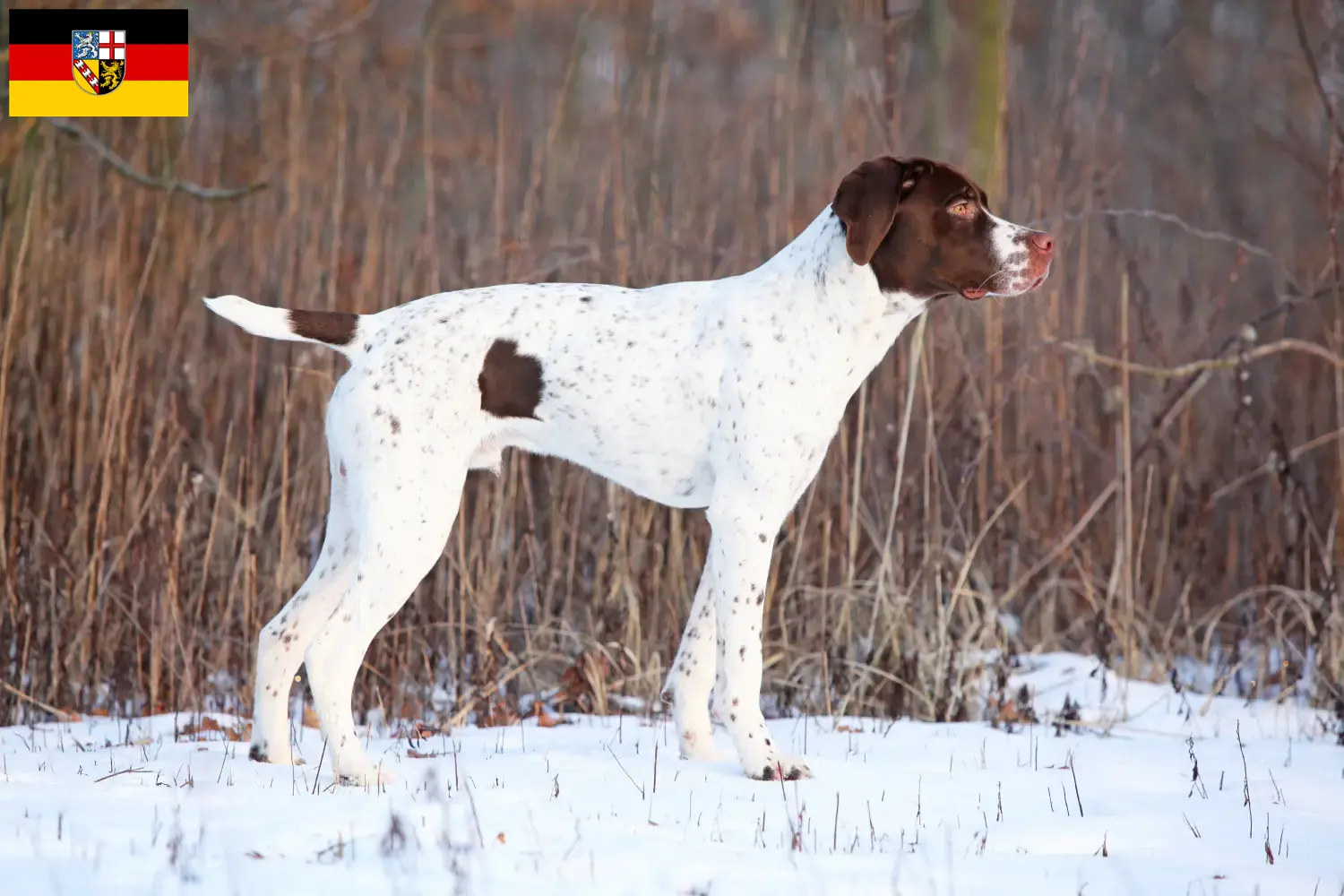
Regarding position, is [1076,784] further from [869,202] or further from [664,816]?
[869,202]

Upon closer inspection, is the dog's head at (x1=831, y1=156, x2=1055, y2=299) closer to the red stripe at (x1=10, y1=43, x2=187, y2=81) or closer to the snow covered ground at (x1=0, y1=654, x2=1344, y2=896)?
the snow covered ground at (x1=0, y1=654, x2=1344, y2=896)

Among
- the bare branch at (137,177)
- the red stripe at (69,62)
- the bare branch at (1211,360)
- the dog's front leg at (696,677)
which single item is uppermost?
the red stripe at (69,62)

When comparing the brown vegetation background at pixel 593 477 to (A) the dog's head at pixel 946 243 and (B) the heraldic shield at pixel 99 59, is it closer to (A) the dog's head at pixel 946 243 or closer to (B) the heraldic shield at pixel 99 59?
(B) the heraldic shield at pixel 99 59

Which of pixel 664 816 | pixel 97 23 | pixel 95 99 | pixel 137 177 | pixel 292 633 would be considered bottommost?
pixel 664 816

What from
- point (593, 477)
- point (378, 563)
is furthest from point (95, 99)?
point (378, 563)

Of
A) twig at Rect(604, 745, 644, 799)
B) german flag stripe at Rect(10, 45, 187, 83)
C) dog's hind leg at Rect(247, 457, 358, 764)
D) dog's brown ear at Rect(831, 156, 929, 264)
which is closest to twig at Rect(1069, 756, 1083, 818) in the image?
twig at Rect(604, 745, 644, 799)

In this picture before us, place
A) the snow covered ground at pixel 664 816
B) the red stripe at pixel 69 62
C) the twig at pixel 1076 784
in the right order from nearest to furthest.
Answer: the snow covered ground at pixel 664 816, the twig at pixel 1076 784, the red stripe at pixel 69 62

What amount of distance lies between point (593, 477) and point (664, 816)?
8.72 ft

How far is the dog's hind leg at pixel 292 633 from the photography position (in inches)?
160

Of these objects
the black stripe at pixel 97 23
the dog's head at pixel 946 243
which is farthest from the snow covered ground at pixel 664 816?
the black stripe at pixel 97 23

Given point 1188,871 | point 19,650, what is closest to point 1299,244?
point 1188,871

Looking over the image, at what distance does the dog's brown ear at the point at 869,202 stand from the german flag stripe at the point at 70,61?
10.1 feet

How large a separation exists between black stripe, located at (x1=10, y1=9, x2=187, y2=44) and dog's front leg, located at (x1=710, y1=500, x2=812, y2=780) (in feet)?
10.6

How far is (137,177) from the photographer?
5520 mm
